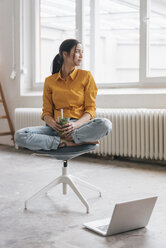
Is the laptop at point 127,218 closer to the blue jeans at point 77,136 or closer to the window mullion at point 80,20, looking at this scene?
the blue jeans at point 77,136

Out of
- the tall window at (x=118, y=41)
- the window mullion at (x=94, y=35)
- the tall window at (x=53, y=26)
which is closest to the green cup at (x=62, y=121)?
the tall window at (x=118, y=41)

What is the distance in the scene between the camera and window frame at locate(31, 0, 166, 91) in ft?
12.3

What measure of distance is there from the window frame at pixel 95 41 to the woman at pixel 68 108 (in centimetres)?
159

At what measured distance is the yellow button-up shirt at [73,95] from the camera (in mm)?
2256

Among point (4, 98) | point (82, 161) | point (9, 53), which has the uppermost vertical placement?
point (9, 53)

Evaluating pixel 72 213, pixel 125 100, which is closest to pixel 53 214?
pixel 72 213

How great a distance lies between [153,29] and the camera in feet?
12.4

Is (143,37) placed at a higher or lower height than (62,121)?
higher

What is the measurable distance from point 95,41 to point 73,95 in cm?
227

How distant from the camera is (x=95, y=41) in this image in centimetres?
435

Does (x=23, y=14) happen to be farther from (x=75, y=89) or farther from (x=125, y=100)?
(x=75, y=89)

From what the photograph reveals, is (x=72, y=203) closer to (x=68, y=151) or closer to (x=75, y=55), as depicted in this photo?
(x=68, y=151)

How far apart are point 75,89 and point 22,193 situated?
32.9 inches

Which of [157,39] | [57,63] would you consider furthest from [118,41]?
[57,63]
